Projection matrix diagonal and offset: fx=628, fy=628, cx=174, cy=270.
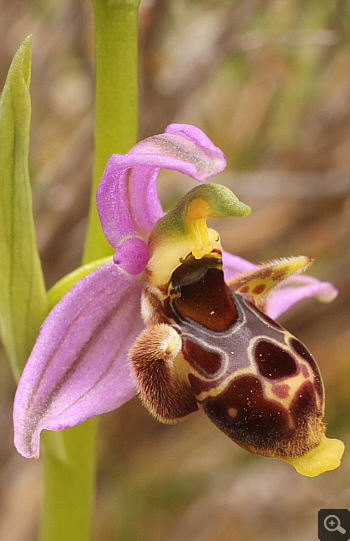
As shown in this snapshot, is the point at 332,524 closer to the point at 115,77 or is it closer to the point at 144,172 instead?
the point at 144,172

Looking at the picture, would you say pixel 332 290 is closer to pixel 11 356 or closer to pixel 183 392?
pixel 183 392

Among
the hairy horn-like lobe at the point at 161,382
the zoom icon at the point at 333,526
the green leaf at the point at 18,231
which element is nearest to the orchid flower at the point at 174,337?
the hairy horn-like lobe at the point at 161,382

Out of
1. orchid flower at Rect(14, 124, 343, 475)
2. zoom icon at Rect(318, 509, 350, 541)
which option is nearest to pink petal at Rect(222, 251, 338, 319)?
orchid flower at Rect(14, 124, 343, 475)

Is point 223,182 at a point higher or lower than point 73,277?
lower

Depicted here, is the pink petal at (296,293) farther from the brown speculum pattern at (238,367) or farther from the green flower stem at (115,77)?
the green flower stem at (115,77)

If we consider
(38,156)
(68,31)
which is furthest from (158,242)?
(38,156)

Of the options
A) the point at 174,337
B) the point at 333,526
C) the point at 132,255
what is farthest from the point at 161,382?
the point at 333,526

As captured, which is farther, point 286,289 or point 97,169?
point 286,289
